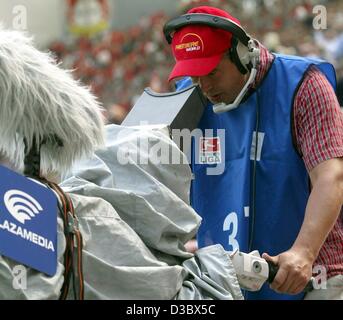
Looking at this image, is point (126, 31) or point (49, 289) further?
point (126, 31)

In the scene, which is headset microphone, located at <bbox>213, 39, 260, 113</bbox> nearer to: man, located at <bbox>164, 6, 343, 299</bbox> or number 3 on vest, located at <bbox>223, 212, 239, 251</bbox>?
man, located at <bbox>164, 6, 343, 299</bbox>

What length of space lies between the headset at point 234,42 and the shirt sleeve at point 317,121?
17cm

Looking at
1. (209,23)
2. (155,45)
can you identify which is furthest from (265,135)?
(155,45)

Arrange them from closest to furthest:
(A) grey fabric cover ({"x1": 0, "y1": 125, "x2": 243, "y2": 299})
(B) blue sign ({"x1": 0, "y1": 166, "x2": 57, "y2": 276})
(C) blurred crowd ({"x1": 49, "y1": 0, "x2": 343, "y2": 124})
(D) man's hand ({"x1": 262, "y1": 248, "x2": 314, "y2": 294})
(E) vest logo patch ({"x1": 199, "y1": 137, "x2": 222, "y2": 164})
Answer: (B) blue sign ({"x1": 0, "y1": 166, "x2": 57, "y2": 276}) → (A) grey fabric cover ({"x1": 0, "y1": 125, "x2": 243, "y2": 299}) → (D) man's hand ({"x1": 262, "y1": 248, "x2": 314, "y2": 294}) → (E) vest logo patch ({"x1": 199, "y1": 137, "x2": 222, "y2": 164}) → (C) blurred crowd ({"x1": 49, "y1": 0, "x2": 343, "y2": 124})

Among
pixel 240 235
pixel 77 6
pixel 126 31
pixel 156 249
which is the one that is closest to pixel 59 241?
pixel 156 249

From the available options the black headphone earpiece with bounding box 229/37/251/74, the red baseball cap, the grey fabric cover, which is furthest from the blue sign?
the black headphone earpiece with bounding box 229/37/251/74

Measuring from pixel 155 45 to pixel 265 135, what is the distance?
11.1m

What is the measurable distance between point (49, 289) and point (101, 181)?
0.40 metres

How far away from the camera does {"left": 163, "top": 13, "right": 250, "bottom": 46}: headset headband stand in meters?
2.64

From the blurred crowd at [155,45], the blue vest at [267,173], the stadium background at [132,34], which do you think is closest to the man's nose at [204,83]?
the blue vest at [267,173]

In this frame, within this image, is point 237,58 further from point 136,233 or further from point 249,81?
point 136,233

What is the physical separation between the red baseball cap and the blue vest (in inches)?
7.9
